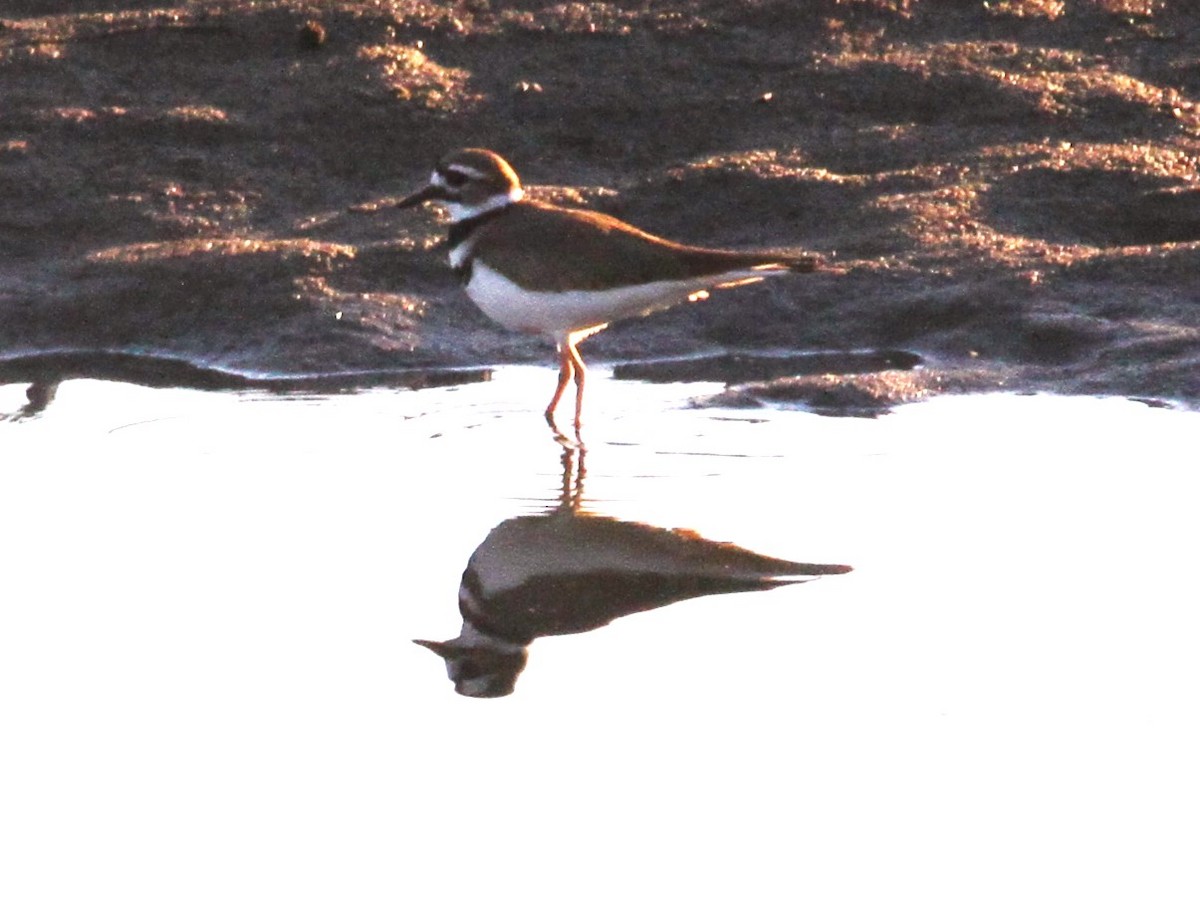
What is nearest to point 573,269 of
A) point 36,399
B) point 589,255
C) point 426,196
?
point 589,255

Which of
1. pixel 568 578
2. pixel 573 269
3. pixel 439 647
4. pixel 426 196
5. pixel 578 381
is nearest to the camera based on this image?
pixel 439 647

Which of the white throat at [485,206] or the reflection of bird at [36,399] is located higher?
the white throat at [485,206]

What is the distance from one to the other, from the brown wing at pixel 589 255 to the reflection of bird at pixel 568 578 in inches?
52.7

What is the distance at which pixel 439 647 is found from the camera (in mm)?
4852

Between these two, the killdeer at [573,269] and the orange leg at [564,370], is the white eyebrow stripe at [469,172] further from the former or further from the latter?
the orange leg at [564,370]

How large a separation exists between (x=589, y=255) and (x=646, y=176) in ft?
6.98

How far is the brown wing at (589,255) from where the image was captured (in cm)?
711

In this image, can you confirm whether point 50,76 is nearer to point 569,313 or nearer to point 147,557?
point 569,313

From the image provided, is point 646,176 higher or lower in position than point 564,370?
higher

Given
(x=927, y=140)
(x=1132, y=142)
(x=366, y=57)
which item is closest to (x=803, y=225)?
(x=927, y=140)

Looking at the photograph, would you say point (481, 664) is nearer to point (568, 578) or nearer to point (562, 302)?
point (568, 578)

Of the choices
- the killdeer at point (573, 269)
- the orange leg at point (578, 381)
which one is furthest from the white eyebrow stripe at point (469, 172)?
the orange leg at point (578, 381)

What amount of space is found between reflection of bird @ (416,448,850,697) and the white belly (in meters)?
1.35

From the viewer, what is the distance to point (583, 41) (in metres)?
10.2
